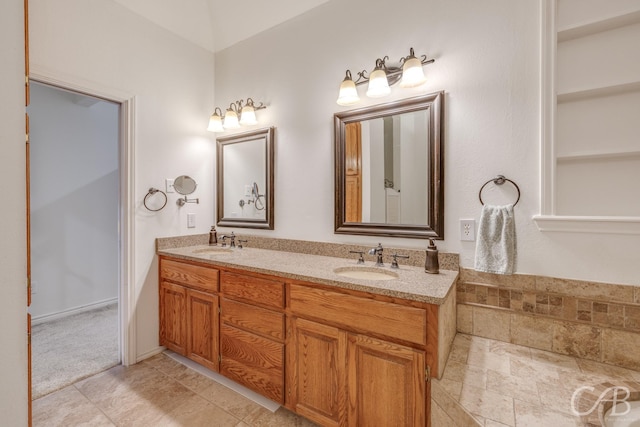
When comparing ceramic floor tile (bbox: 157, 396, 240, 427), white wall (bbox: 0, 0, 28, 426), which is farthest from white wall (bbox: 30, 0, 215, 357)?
white wall (bbox: 0, 0, 28, 426)

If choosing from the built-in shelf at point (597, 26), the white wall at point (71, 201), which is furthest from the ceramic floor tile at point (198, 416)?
the built-in shelf at point (597, 26)

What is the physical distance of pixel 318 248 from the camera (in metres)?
2.10

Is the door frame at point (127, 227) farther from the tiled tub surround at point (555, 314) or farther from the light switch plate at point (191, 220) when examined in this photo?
the tiled tub surround at point (555, 314)

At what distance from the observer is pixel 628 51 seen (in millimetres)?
1250

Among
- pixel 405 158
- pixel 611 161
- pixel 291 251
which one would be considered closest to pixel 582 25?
pixel 611 161

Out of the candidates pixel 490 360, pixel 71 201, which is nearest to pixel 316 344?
pixel 490 360

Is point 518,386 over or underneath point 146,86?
underneath

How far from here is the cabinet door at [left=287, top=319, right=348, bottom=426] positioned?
4.56ft

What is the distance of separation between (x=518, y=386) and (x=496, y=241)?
0.66 m

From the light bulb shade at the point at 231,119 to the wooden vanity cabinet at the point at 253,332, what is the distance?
1.31m

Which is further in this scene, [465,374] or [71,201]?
[71,201]

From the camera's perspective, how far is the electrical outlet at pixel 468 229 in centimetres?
157

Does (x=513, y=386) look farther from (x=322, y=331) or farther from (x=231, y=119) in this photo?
(x=231, y=119)

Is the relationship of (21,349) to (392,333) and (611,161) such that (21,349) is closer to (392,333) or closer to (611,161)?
(392,333)
